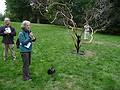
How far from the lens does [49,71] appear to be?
9.57 m

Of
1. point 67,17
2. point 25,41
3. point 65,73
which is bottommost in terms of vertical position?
point 65,73

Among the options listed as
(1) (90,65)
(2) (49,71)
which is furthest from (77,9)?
(2) (49,71)

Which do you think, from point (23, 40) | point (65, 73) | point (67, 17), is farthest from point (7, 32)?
point (67, 17)

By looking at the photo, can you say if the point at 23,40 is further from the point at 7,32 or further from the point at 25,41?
the point at 7,32

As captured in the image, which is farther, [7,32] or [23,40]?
[7,32]

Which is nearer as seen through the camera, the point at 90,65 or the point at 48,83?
the point at 48,83

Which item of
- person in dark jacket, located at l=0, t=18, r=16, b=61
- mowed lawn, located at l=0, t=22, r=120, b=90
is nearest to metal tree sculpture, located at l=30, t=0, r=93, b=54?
mowed lawn, located at l=0, t=22, r=120, b=90

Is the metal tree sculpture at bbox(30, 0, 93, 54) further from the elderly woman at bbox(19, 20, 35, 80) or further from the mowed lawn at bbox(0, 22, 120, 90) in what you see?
the elderly woman at bbox(19, 20, 35, 80)

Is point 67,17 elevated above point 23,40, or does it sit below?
above

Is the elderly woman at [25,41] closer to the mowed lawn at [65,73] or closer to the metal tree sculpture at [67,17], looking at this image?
the mowed lawn at [65,73]

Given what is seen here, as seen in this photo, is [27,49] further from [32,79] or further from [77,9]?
[77,9]

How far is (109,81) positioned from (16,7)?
38944 mm

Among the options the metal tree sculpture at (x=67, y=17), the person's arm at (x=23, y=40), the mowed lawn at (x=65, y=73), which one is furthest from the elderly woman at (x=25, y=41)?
the metal tree sculpture at (x=67, y=17)

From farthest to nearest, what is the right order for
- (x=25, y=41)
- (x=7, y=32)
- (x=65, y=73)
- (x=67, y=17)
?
(x=67, y=17), (x=7, y=32), (x=65, y=73), (x=25, y=41)
